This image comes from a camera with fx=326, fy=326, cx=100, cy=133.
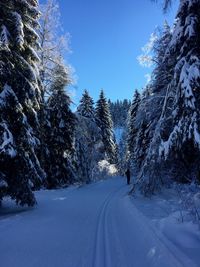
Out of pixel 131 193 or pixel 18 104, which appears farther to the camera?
pixel 131 193

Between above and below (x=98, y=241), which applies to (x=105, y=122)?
above

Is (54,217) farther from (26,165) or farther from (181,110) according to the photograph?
(181,110)

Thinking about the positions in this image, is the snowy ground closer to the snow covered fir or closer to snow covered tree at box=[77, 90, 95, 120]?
the snow covered fir

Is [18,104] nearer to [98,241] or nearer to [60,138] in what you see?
[98,241]

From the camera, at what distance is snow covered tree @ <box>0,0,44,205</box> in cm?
1309

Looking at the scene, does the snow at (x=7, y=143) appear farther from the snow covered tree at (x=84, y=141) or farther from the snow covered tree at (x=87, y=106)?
the snow covered tree at (x=87, y=106)

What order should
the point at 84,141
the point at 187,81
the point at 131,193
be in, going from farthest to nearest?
the point at 84,141, the point at 131,193, the point at 187,81

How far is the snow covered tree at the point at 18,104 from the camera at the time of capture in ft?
43.0

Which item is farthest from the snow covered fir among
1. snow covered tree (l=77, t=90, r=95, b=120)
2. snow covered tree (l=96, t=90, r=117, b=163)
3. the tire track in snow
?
snow covered tree (l=96, t=90, r=117, b=163)

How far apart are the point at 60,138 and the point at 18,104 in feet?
53.2

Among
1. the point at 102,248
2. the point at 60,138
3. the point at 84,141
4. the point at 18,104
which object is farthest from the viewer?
→ the point at 84,141

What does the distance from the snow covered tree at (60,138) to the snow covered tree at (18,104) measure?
41.6 feet

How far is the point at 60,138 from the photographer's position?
2977cm

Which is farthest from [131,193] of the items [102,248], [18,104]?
[102,248]
